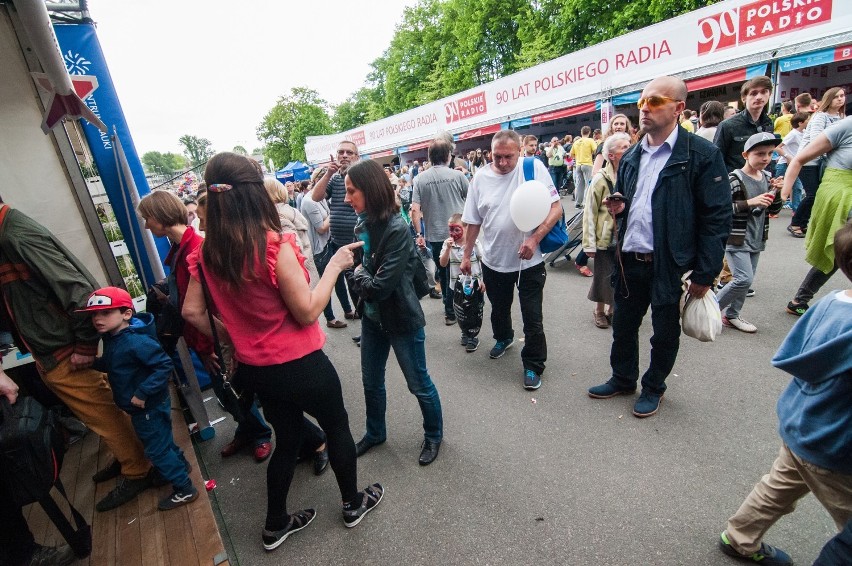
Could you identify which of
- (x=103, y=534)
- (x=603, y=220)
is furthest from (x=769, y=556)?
(x=103, y=534)

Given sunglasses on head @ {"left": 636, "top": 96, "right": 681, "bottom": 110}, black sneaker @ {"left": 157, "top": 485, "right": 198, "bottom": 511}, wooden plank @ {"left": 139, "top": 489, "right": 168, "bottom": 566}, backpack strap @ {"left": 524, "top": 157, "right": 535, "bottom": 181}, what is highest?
sunglasses on head @ {"left": 636, "top": 96, "right": 681, "bottom": 110}

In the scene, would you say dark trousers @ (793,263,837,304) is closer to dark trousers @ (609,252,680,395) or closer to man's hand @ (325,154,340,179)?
dark trousers @ (609,252,680,395)

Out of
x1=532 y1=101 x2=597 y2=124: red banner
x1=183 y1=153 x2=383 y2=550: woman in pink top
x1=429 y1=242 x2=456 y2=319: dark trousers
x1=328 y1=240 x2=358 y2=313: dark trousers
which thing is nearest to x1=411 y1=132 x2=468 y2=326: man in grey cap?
x1=429 y1=242 x2=456 y2=319: dark trousers

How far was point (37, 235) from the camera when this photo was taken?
2217 millimetres

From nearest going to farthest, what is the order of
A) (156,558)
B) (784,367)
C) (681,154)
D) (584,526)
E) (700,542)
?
(784,367) < (700,542) < (584,526) < (156,558) < (681,154)

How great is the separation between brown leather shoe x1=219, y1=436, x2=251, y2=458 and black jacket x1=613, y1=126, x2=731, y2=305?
3165 mm

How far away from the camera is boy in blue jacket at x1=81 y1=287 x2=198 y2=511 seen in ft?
7.48

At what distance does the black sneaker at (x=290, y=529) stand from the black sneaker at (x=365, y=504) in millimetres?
216

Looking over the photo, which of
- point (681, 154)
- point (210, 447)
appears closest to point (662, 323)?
point (681, 154)

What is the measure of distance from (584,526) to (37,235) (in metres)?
3.27

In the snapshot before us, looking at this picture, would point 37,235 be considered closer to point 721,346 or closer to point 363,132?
point 721,346

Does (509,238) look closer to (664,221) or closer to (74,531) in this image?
(664,221)

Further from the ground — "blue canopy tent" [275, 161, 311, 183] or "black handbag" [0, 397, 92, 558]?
"blue canopy tent" [275, 161, 311, 183]

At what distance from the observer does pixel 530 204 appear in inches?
118
